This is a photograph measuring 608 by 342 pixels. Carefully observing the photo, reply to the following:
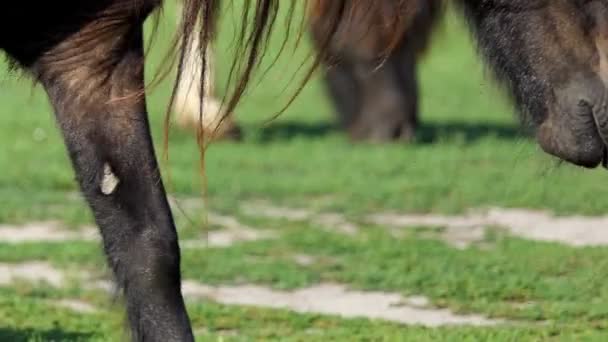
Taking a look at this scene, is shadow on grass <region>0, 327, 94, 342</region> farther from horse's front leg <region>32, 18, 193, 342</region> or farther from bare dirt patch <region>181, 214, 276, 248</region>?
bare dirt patch <region>181, 214, 276, 248</region>

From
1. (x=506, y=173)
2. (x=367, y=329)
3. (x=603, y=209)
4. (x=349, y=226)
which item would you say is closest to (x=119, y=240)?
(x=367, y=329)

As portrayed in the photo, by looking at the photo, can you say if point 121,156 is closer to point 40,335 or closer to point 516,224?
point 40,335

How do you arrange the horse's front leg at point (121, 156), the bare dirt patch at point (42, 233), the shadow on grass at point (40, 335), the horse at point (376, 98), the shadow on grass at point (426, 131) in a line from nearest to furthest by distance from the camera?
the horse's front leg at point (121, 156)
the shadow on grass at point (40, 335)
the bare dirt patch at point (42, 233)
the horse at point (376, 98)
the shadow on grass at point (426, 131)

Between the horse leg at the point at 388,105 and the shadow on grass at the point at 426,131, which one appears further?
the shadow on grass at the point at 426,131

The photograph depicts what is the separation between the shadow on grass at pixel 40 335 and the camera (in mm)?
6153

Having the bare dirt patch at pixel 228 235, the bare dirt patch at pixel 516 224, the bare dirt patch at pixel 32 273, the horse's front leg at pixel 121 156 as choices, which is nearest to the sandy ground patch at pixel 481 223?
the bare dirt patch at pixel 516 224

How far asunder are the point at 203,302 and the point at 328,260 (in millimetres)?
1177

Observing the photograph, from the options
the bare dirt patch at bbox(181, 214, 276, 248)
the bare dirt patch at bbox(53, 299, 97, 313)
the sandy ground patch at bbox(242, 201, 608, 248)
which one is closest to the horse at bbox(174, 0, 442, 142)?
the sandy ground patch at bbox(242, 201, 608, 248)

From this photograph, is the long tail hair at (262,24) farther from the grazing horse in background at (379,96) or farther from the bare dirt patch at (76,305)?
the grazing horse in background at (379,96)

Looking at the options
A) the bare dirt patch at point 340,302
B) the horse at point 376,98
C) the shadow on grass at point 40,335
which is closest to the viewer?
the shadow on grass at point 40,335

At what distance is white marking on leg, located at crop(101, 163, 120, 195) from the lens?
516 cm

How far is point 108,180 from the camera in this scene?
5168mm

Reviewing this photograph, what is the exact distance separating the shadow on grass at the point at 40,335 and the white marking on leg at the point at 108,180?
112cm

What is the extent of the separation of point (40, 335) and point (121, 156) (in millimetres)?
1289
